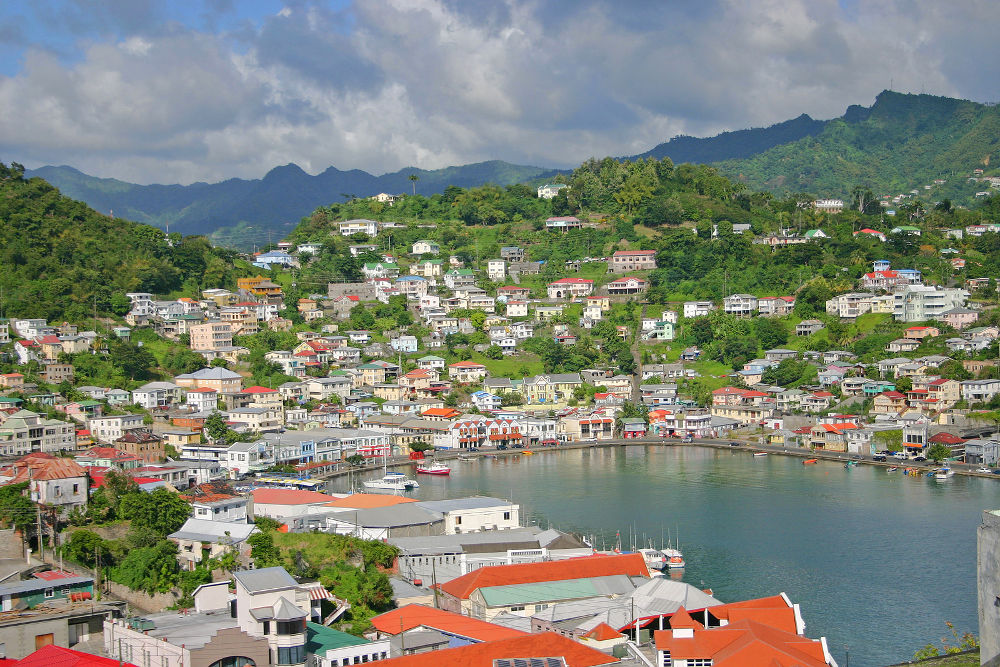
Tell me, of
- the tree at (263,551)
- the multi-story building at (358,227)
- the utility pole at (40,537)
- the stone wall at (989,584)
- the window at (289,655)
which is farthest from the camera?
the multi-story building at (358,227)

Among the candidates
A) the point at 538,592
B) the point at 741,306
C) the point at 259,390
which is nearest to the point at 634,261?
the point at 741,306

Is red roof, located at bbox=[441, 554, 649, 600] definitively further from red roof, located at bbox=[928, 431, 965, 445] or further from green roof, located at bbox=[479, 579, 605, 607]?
red roof, located at bbox=[928, 431, 965, 445]

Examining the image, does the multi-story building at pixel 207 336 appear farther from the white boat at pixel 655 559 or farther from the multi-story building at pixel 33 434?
the white boat at pixel 655 559

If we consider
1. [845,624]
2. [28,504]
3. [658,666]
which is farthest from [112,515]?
[845,624]

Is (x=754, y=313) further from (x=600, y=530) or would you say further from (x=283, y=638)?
(x=283, y=638)

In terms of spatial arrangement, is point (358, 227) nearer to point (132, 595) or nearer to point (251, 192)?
point (132, 595)

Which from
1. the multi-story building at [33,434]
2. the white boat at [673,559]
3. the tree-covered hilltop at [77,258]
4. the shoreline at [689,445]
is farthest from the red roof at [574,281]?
the white boat at [673,559]
